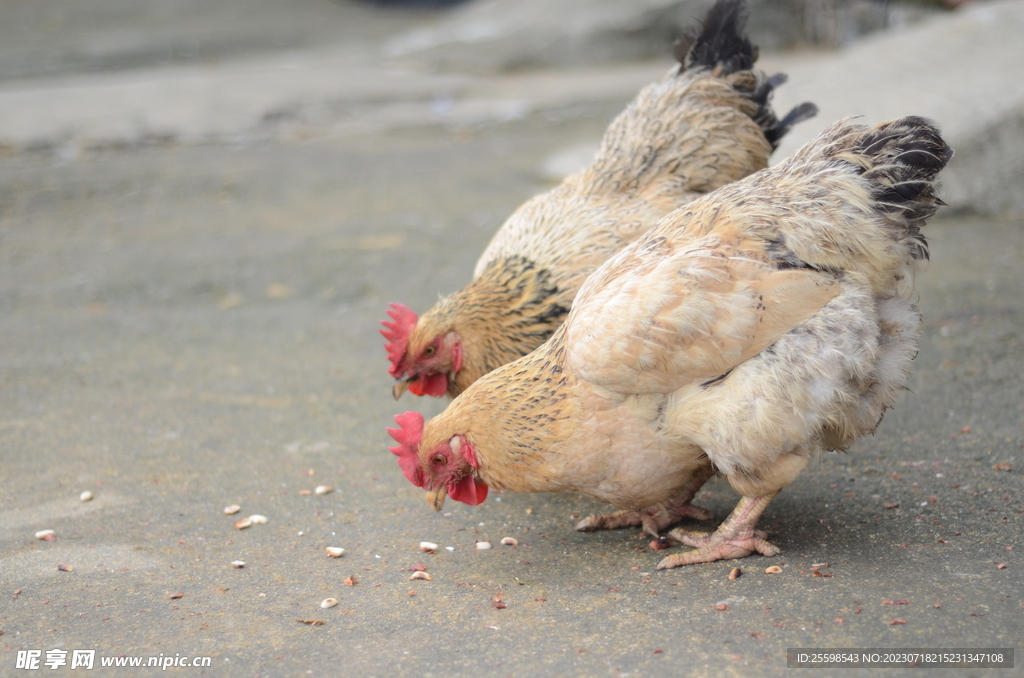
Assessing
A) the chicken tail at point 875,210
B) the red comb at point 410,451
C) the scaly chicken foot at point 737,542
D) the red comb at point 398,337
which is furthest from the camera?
the red comb at point 398,337

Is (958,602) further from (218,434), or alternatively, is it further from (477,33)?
(477,33)

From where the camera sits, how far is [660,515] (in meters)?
3.15

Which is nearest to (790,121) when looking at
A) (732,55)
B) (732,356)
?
(732,55)

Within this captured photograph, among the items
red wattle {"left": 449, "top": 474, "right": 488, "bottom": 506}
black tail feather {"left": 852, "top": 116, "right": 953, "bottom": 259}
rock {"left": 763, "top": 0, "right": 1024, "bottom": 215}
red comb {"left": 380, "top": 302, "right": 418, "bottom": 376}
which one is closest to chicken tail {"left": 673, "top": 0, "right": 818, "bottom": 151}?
black tail feather {"left": 852, "top": 116, "right": 953, "bottom": 259}

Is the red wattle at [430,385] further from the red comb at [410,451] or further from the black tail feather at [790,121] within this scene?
the black tail feather at [790,121]

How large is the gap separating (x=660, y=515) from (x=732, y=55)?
229cm

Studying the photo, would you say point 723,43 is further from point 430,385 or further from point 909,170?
point 430,385

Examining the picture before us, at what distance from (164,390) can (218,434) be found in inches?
26.0

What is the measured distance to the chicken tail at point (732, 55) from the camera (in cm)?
411

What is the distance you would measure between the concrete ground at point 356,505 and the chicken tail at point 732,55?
1417 mm

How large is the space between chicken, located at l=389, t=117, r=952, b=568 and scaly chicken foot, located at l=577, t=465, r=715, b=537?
0.16m

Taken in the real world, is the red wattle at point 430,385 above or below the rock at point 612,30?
below

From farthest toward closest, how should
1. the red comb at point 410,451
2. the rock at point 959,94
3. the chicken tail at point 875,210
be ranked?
the rock at point 959,94 < the red comb at point 410,451 < the chicken tail at point 875,210

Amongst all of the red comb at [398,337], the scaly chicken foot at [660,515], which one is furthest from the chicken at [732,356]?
the red comb at [398,337]
